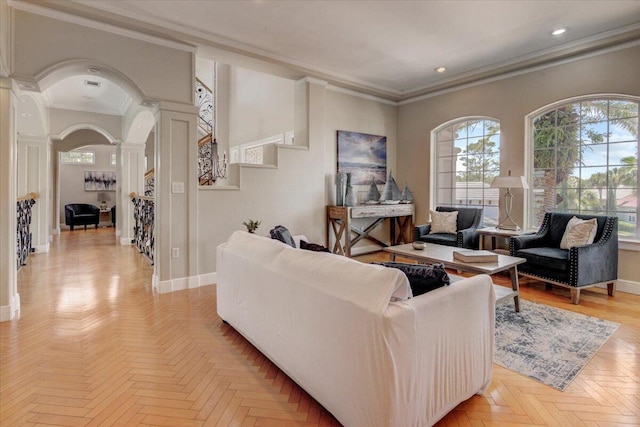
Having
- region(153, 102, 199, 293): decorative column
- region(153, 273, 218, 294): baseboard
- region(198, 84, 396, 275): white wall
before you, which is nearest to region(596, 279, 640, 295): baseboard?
region(198, 84, 396, 275): white wall

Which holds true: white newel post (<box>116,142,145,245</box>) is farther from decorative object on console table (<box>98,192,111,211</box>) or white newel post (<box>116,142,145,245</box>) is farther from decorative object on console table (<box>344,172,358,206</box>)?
decorative object on console table (<box>344,172,358,206</box>)

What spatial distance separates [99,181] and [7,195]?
9.54 metres

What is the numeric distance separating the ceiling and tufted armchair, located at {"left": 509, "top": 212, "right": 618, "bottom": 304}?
6.96 ft

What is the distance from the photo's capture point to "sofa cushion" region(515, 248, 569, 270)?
365cm

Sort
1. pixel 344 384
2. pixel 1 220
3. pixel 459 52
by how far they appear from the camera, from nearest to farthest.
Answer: pixel 344 384 < pixel 1 220 < pixel 459 52

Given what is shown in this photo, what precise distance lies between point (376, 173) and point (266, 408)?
4962mm

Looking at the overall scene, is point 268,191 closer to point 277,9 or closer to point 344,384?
point 277,9

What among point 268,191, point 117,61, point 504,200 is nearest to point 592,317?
point 504,200

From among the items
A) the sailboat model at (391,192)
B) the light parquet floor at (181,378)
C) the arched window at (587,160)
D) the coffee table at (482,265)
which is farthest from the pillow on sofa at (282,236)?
the arched window at (587,160)

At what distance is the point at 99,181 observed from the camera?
11383mm

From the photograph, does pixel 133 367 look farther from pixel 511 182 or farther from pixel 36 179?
pixel 36 179

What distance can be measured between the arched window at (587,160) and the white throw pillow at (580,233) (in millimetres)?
604

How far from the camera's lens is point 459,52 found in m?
4.54

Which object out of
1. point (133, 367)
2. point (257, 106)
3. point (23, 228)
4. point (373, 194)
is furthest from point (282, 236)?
point (257, 106)
